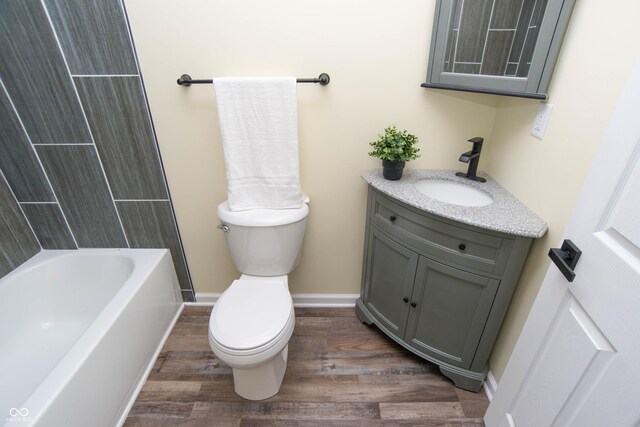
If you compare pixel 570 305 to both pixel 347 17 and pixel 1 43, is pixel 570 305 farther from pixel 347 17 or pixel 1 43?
pixel 1 43

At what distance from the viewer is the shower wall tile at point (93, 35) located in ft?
4.11

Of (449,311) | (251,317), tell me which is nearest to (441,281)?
(449,311)

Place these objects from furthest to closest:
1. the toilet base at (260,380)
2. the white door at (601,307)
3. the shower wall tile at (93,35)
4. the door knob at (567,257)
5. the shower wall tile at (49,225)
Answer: the shower wall tile at (49,225) → the toilet base at (260,380) → the shower wall tile at (93,35) → the door knob at (567,257) → the white door at (601,307)

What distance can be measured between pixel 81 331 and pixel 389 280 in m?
1.65

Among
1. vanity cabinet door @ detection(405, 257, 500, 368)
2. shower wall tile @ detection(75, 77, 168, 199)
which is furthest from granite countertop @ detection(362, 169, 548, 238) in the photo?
shower wall tile @ detection(75, 77, 168, 199)

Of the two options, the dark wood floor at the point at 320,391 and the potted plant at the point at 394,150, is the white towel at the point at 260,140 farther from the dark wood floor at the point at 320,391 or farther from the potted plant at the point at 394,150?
the dark wood floor at the point at 320,391

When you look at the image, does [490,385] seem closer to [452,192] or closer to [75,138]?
[452,192]

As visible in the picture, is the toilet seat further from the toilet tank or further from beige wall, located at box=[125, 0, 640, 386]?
beige wall, located at box=[125, 0, 640, 386]

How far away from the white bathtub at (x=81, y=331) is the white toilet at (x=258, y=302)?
0.44 metres

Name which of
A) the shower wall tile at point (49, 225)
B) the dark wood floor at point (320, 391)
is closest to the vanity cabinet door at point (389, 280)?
the dark wood floor at point (320, 391)

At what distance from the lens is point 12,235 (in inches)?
62.2

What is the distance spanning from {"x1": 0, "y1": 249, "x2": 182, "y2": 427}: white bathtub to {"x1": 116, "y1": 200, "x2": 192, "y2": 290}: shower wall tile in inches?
2.2

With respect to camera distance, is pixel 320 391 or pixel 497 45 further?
pixel 320 391

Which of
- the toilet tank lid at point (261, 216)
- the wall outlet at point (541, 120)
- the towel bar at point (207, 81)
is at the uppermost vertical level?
the towel bar at point (207, 81)
